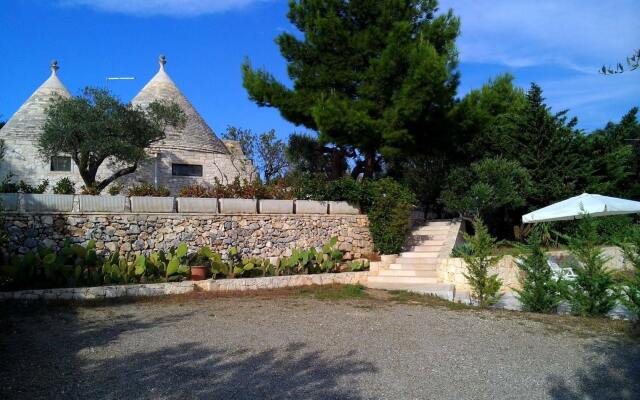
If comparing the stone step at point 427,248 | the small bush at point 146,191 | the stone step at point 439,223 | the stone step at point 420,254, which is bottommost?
the stone step at point 420,254

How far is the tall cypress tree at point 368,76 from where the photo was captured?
1498cm

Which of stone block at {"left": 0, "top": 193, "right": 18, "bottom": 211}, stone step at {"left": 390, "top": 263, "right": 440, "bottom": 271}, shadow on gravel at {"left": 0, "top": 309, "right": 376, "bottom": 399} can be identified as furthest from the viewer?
stone step at {"left": 390, "top": 263, "right": 440, "bottom": 271}

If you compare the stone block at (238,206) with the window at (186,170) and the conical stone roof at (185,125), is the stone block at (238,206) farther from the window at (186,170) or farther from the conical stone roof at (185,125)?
the conical stone roof at (185,125)

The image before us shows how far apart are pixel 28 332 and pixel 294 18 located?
1464cm

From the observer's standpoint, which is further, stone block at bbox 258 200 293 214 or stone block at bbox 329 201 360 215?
stone block at bbox 329 201 360 215

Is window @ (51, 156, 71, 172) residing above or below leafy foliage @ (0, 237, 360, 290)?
above

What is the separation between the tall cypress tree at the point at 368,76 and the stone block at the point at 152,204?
5.43 meters

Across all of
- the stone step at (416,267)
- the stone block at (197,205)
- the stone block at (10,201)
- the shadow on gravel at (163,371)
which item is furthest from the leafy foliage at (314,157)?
the shadow on gravel at (163,371)

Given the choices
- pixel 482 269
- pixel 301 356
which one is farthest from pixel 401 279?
pixel 301 356

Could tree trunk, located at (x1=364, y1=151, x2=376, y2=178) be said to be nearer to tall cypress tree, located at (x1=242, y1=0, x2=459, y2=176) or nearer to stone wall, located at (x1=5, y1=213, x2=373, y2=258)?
tall cypress tree, located at (x1=242, y1=0, x2=459, y2=176)

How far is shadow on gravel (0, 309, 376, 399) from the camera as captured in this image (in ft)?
13.9

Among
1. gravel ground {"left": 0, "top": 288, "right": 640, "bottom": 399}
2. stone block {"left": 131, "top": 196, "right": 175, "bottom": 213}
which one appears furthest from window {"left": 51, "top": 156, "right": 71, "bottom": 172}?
gravel ground {"left": 0, "top": 288, "right": 640, "bottom": 399}

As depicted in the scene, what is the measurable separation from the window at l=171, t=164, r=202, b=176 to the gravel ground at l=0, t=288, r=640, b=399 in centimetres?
1412

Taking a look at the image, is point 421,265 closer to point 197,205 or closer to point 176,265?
point 197,205
